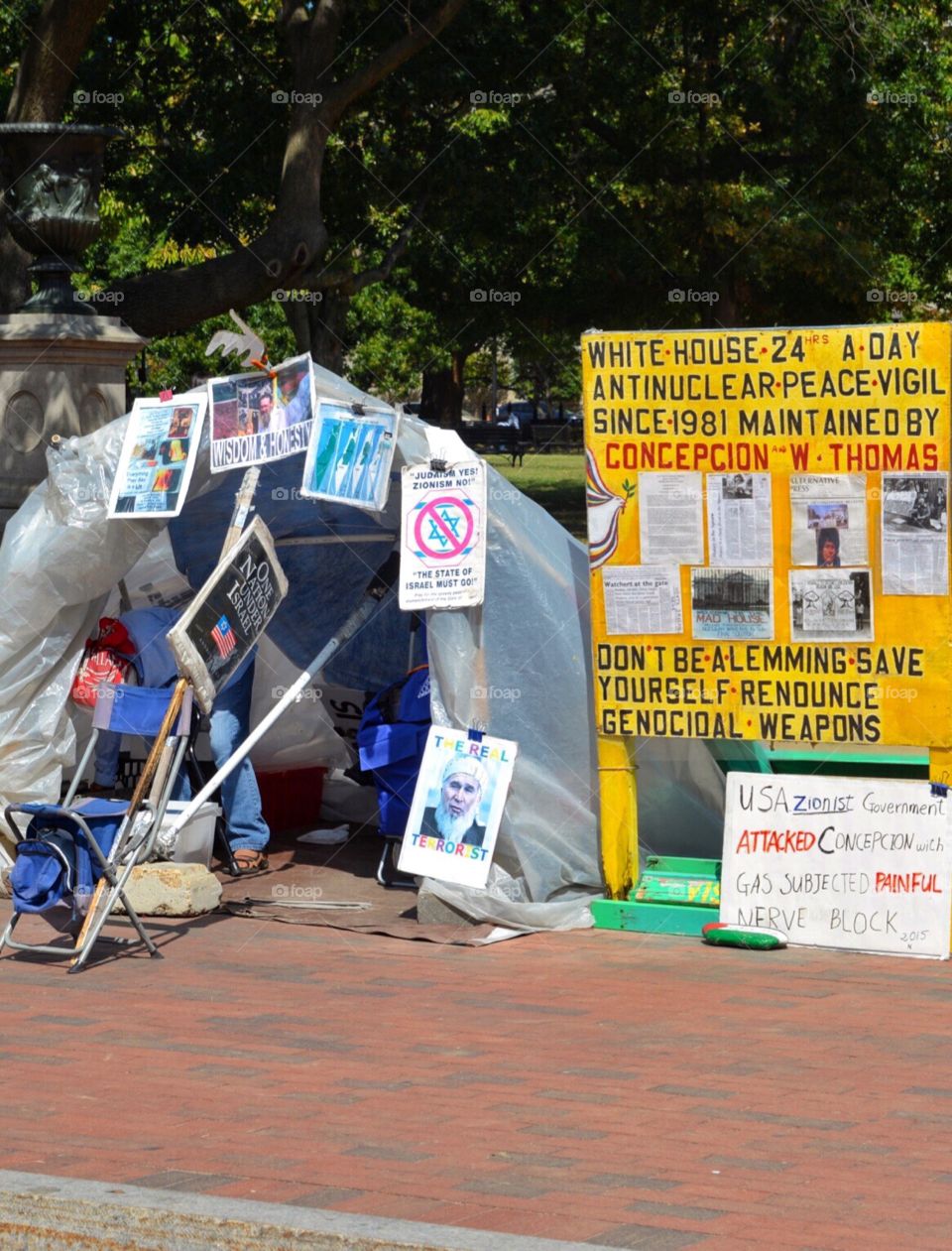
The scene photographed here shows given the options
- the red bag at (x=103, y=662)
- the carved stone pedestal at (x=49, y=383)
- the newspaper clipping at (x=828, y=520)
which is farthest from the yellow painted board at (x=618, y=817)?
the carved stone pedestal at (x=49, y=383)

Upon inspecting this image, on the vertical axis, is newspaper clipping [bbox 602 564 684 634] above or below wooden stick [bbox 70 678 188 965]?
above

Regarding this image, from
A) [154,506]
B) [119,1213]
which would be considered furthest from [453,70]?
[119,1213]

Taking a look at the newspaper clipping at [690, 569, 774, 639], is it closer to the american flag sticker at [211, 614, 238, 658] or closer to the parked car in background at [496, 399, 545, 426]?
the american flag sticker at [211, 614, 238, 658]

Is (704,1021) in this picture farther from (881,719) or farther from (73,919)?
(73,919)

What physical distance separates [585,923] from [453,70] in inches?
534

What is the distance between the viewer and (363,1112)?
512 cm

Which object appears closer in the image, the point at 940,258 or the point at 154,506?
the point at 154,506

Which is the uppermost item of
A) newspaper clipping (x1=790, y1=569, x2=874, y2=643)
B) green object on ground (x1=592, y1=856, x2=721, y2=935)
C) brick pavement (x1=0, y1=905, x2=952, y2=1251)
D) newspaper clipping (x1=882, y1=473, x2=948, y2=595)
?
newspaper clipping (x1=882, y1=473, x2=948, y2=595)

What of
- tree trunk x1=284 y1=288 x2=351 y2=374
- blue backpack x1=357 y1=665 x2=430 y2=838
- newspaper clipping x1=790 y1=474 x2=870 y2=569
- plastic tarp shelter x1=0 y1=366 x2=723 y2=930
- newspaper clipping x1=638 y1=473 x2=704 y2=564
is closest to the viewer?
newspaper clipping x1=790 y1=474 x2=870 y2=569

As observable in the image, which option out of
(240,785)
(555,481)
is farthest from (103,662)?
(555,481)

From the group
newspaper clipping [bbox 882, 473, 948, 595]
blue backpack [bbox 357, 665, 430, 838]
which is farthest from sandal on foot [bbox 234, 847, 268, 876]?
newspaper clipping [bbox 882, 473, 948, 595]

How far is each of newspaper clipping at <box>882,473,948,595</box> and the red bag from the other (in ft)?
11.7

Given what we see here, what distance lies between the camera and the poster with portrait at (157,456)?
26.1 ft

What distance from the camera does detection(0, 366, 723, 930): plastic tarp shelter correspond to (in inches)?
304
